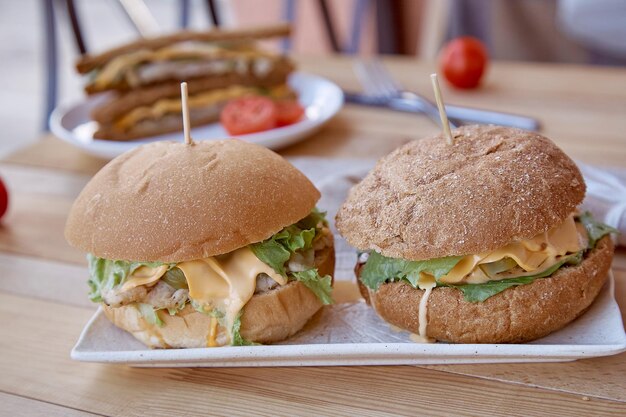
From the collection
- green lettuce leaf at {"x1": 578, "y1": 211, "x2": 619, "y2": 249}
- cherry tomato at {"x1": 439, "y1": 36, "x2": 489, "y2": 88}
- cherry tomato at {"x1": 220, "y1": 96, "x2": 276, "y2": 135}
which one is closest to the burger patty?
green lettuce leaf at {"x1": 578, "y1": 211, "x2": 619, "y2": 249}

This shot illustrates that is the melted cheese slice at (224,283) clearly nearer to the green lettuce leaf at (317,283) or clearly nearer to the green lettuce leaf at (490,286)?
the green lettuce leaf at (317,283)

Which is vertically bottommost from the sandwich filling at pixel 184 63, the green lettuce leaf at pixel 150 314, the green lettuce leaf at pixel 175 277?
the sandwich filling at pixel 184 63

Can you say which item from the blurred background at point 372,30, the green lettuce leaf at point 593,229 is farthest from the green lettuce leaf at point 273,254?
the blurred background at point 372,30

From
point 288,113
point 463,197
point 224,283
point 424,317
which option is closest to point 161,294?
point 224,283

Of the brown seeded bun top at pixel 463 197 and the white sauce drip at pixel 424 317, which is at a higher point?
the brown seeded bun top at pixel 463 197

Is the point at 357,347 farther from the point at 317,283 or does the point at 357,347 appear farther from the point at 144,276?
the point at 144,276

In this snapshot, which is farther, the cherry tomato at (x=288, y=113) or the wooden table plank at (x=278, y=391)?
the cherry tomato at (x=288, y=113)
